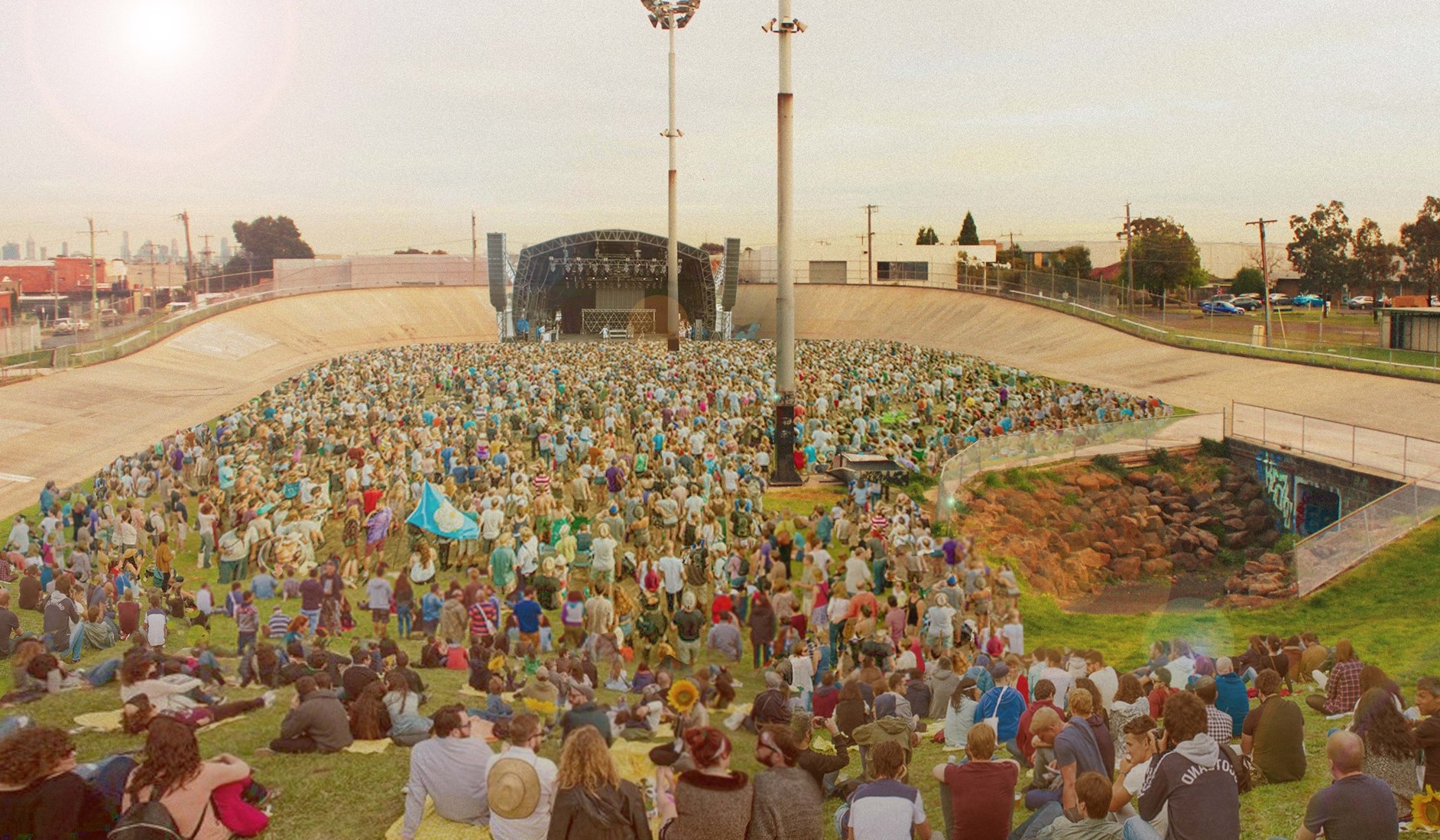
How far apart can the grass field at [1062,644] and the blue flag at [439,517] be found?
2008 millimetres

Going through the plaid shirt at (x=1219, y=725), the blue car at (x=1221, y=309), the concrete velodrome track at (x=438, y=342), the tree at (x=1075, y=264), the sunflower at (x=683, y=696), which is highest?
the tree at (x=1075, y=264)

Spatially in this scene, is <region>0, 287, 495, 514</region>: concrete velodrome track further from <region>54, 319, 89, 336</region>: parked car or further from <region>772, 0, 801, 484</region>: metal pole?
<region>772, 0, 801, 484</region>: metal pole

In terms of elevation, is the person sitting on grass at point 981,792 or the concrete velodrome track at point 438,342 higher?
the concrete velodrome track at point 438,342

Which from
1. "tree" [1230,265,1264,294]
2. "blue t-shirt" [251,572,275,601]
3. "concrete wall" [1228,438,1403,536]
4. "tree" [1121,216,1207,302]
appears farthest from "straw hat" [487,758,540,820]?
"tree" [1230,265,1264,294]

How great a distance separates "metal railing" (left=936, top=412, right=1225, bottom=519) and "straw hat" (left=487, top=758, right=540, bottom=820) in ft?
57.7

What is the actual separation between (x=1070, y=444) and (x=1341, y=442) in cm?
632

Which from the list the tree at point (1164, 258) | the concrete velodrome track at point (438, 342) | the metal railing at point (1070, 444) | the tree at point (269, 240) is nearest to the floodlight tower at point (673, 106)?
the concrete velodrome track at point (438, 342)

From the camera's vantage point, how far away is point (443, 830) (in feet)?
23.3

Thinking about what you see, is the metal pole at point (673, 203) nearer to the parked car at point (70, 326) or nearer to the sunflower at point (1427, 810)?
the parked car at point (70, 326)

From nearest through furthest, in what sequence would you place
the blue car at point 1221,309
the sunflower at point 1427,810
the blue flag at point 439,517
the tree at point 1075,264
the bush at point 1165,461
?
the sunflower at point 1427,810 < the blue flag at point 439,517 < the bush at point 1165,461 < the blue car at point 1221,309 < the tree at point 1075,264

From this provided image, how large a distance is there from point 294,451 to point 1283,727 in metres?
19.9

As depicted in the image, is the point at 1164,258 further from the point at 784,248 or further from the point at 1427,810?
the point at 1427,810

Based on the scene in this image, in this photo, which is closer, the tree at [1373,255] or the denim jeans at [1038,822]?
the denim jeans at [1038,822]

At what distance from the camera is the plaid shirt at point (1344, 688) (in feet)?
29.3
